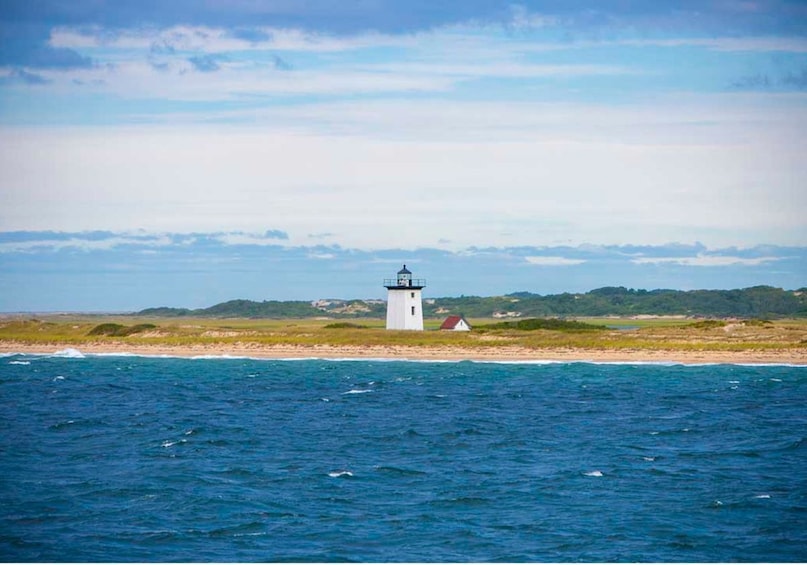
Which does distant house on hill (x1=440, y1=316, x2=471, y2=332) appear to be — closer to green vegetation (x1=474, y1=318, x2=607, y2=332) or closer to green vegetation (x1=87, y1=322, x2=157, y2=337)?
green vegetation (x1=474, y1=318, x2=607, y2=332)

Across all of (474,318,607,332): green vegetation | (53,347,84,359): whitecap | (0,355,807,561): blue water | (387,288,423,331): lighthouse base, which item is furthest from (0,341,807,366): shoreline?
(0,355,807,561): blue water

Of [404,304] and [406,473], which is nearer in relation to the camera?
[406,473]

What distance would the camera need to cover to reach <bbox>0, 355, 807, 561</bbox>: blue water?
78.8 feet

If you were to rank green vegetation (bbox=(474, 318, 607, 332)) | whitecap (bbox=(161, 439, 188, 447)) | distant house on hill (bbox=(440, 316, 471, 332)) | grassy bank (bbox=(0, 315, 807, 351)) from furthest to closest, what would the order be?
green vegetation (bbox=(474, 318, 607, 332)), distant house on hill (bbox=(440, 316, 471, 332)), grassy bank (bbox=(0, 315, 807, 351)), whitecap (bbox=(161, 439, 188, 447))

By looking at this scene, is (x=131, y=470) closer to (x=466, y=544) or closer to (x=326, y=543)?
(x=326, y=543)

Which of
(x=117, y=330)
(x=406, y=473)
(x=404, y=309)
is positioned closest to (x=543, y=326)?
(x=404, y=309)

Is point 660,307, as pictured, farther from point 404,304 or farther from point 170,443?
point 170,443

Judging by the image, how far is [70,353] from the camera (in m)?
95.5

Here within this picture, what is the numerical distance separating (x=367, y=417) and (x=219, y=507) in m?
19.4

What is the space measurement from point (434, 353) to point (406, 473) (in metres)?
52.0

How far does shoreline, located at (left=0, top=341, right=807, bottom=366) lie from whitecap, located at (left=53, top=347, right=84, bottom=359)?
3.61 ft

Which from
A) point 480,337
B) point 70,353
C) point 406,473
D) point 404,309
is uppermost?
point 404,309

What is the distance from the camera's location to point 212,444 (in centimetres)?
3872

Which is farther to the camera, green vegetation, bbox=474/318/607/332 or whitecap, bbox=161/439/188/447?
green vegetation, bbox=474/318/607/332
